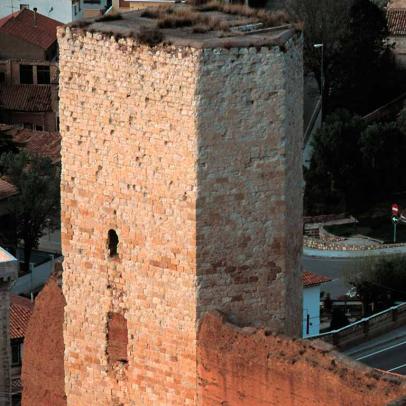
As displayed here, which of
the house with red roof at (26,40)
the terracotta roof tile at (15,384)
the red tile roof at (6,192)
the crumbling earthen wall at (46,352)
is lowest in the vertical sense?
the terracotta roof tile at (15,384)

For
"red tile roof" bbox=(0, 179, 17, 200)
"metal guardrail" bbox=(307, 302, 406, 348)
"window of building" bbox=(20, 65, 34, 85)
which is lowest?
"metal guardrail" bbox=(307, 302, 406, 348)

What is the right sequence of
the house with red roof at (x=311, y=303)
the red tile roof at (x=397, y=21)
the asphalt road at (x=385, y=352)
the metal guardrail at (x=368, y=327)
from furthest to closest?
the red tile roof at (x=397, y=21) < the house with red roof at (x=311, y=303) < the metal guardrail at (x=368, y=327) < the asphalt road at (x=385, y=352)

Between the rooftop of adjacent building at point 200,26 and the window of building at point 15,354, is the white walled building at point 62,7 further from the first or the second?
the rooftop of adjacent building at point 200,26

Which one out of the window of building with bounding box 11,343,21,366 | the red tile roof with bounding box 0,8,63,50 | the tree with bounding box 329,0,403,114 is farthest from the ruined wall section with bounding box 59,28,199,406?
the red tile roof with bounding box 0,8,63,50

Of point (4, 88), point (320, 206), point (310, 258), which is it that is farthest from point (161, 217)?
point (4, 88)

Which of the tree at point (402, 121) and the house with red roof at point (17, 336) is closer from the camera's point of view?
the house with red roof at point (17, 336)

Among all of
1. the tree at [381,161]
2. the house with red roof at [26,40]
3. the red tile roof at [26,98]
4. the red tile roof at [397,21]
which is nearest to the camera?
the tree at [381,161]

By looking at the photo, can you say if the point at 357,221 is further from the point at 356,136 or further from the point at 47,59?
the point at 47,59

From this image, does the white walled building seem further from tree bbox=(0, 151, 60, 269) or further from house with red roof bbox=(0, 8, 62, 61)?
tree bbox=(0, 151, 60, 269)

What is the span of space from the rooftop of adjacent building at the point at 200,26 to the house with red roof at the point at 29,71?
5735 centimetres

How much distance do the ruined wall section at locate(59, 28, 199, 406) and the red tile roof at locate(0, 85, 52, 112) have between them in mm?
58901

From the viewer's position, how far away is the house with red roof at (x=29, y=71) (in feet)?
274

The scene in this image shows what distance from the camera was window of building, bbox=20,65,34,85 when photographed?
3381 inches

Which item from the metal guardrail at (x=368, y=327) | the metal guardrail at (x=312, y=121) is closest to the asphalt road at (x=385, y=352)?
the metal guardrail at (x=368, y=327)
